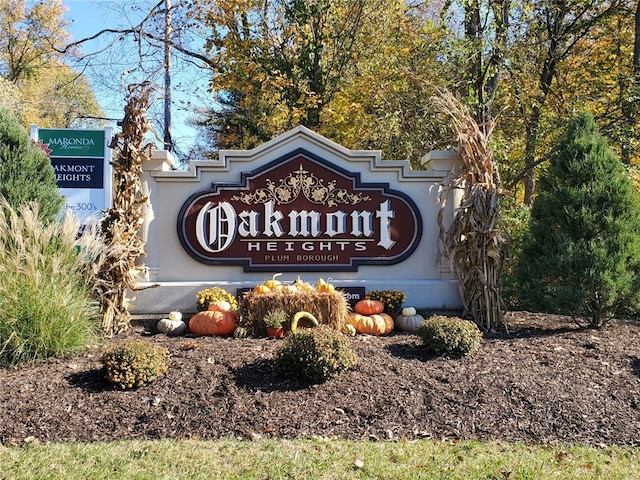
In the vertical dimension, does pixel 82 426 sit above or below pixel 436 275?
below

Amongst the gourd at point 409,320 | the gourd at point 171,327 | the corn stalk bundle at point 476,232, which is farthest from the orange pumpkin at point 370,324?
the gourd at point 171,327

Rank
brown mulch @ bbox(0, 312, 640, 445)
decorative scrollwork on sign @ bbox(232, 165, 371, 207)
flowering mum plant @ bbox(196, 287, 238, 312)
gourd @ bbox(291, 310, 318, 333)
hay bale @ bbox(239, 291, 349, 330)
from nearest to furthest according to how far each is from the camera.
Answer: brown mulch @ bbox(0, 312, 640, 445) → gourd @ bbox(291, 310, 318, 333) → hay bale @ bbox(239, 291, 349, 330) → flowering mum plant @ bbox(196, 287, 238, 312) → decorative scrollwork on sign @ bbox(232, 165, 371, 207)

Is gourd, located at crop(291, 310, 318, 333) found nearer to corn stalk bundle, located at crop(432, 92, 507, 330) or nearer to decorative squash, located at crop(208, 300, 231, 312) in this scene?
decorative squash, located at crop(208, 300, 231, 312)

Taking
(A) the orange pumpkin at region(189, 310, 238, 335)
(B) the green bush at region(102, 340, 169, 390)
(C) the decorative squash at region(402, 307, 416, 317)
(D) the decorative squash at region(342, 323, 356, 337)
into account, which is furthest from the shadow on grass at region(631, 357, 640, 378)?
(B) the green bush at region(102, 340, 169, 390)

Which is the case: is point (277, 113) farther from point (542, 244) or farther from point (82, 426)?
point (82, 426)

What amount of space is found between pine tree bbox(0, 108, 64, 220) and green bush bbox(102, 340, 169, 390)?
2.28 m

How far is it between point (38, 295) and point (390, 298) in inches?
155

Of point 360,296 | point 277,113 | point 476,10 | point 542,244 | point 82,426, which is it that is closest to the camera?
point 82,426

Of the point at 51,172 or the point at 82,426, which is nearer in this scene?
the point at 82,426

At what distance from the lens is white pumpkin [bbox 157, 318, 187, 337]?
658 cm

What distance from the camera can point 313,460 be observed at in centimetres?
365

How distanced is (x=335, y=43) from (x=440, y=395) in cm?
959

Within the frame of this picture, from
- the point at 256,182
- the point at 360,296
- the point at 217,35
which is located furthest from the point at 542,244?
the point at 217,35

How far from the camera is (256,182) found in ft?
24.1
